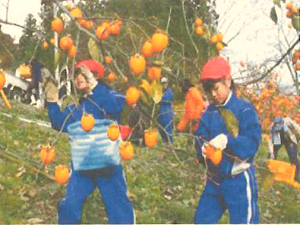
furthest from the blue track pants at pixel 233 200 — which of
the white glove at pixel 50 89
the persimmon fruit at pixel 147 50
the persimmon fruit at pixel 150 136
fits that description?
the persimmon fruit at pixel 147 50

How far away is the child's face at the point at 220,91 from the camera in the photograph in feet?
10.3

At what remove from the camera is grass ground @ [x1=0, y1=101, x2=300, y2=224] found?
392 cm

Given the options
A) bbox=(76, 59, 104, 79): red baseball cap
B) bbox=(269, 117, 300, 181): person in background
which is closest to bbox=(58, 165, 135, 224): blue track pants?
bbox=(76, 59, 104, 79): red baseball cap

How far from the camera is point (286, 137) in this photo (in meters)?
4.95

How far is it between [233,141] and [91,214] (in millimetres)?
1382

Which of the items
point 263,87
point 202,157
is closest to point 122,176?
point 202,157

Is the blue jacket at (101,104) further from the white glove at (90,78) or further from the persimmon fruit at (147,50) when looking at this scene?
the persimmon fruit at (147,50)

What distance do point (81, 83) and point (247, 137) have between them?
3.37 ft

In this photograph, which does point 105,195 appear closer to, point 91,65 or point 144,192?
point 91,65

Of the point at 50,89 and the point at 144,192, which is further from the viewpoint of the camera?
the point at 144,192

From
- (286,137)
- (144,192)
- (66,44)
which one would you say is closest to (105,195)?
(144,192)

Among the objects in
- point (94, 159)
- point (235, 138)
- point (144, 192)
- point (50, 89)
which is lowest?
point (144, 192)

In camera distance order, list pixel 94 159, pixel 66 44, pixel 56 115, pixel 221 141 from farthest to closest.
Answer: pixel 94 159 < pixel 56 115 < pixel 221 141 < pixel 66 44

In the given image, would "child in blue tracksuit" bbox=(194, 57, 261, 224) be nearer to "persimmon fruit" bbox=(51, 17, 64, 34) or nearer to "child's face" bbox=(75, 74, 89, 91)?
"child's face" bbox=(75, 74, 89, 91)
